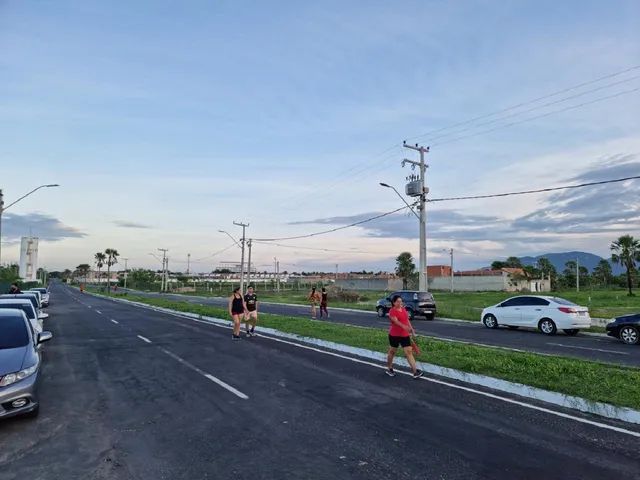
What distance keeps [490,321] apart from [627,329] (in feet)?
21.5

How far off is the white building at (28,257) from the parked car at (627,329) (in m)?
110

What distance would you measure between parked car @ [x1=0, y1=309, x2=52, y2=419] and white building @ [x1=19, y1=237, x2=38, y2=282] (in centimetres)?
10861

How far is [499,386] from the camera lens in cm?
898

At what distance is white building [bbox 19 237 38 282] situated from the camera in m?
104

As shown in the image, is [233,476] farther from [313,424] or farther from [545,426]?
[545,426]

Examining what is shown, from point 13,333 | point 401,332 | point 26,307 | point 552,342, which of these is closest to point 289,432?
point 401,332

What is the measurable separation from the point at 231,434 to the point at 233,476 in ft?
4.42

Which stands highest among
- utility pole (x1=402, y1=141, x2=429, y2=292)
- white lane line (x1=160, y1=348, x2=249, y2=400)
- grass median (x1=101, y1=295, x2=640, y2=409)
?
utility pole (x1=402, y1=141, x2=429, y2=292)

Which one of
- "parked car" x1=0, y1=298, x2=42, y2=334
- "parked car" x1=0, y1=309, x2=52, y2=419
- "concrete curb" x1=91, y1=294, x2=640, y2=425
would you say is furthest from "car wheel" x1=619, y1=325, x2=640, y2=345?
"parked car" x1=0, y1=298, x2=42, y2=334

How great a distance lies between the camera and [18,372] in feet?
21.3

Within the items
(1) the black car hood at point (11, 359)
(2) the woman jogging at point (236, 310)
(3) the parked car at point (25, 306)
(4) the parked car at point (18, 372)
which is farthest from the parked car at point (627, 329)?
(3) the parked car at point (25, 306)

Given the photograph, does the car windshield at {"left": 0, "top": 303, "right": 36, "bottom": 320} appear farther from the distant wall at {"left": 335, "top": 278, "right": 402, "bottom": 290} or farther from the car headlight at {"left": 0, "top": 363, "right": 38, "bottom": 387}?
the distant wall at {"left": 335, "top": 278, "right": 402, "bottom": 290}

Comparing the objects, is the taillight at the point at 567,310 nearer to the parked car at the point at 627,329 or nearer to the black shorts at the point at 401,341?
the parked car at the point at 627,329

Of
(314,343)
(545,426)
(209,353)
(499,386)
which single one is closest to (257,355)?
(209,353)
